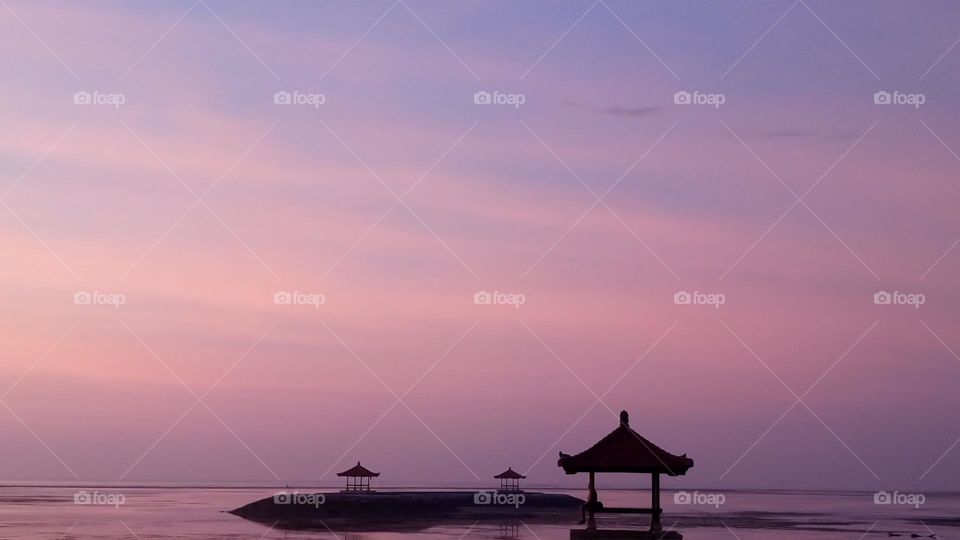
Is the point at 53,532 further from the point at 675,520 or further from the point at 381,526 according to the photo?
the point at 675,520

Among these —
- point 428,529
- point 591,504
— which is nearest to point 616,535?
point 591,504

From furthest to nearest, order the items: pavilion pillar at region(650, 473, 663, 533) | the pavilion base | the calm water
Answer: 1. the calm water
2. pavilion pillar at region(650, 473, 663, 533)
3. the pavilion base

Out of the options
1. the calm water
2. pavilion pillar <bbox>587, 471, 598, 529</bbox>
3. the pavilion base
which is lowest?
the pavilion base

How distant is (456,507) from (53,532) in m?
28.3

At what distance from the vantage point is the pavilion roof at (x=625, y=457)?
2495 cm

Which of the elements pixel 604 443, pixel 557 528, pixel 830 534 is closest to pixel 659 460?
pixel 604 443

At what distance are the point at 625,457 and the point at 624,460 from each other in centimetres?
Result: 7

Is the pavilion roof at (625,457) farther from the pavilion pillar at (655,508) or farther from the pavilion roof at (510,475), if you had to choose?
the pavilion roof at (510,475)

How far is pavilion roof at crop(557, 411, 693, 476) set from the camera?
2495cm

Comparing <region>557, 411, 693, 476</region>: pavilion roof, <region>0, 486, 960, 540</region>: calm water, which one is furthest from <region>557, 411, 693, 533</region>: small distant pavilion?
<region>0, 486, 960, 540</region>: calm water

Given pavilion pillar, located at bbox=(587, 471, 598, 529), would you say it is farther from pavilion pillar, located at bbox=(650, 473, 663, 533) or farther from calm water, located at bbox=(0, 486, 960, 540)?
calm water, located at bbox=(0, 486, 960, 540)

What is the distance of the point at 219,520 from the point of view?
Result: 6350 centimetres

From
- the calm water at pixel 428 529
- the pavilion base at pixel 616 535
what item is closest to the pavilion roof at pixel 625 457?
the pavilion base at pixel 616 535

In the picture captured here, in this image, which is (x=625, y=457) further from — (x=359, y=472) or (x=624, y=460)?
(x=359, y=472)
